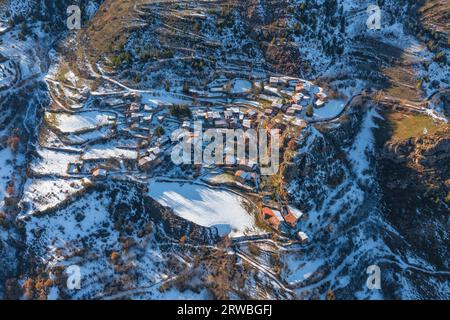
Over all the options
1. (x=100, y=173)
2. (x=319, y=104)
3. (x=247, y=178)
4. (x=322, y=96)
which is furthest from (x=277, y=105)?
(x=100, y=173)

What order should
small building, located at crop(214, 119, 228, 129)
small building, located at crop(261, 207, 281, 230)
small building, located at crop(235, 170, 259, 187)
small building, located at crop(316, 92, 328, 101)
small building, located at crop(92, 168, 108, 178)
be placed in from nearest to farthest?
small building, located at crop(261, 207, 281, 230) < small building, located at crop(92, 168, 108, 178) < small building, located at crop(235, 170, 259, 187) < small building, located at crop(214, 119, 228, 129) < small building, located at crop(316, 92, 328, 101)

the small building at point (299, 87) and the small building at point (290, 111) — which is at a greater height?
the small building at point (299, 87)

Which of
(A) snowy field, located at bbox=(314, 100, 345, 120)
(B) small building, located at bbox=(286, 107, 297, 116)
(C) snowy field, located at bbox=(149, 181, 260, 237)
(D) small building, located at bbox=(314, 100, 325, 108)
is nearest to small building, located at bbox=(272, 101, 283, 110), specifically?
(B) small building, located at bbox=(286, 107, 297, 116)

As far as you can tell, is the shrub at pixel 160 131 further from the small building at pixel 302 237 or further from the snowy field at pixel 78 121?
the small building at pixel 302 237

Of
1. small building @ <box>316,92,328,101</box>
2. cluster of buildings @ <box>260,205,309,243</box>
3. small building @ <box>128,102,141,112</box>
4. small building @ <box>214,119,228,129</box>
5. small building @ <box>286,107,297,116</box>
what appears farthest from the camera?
small building @ <box>316,92,328,101</box>

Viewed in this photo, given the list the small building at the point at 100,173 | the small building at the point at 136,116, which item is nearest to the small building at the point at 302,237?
the small building at the point at 100,173

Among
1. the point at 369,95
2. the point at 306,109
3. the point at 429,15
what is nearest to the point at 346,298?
the point at 306,109

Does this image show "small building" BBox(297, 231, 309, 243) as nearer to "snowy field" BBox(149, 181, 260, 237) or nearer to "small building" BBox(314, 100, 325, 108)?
"snowy field" BBox(149, 181, 260, 237)
